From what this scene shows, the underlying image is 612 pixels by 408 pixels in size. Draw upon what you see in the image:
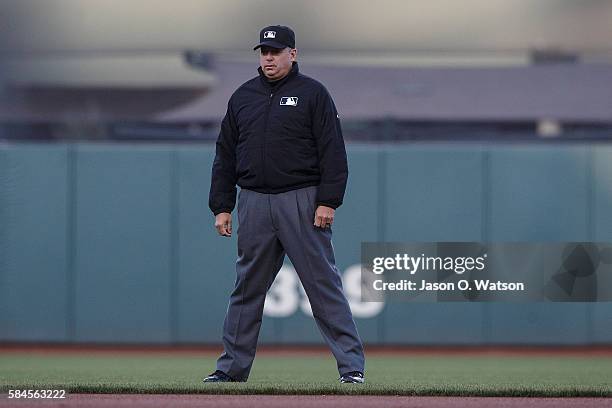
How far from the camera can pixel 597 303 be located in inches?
385

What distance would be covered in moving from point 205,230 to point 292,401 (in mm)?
5041

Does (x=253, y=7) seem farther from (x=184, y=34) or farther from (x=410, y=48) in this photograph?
(x=410, y=48)

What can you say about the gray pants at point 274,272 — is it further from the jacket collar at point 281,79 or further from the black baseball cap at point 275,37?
the black baseball cap at point 275,37

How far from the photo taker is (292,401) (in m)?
4.90

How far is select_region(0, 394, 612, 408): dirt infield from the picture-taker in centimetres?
476

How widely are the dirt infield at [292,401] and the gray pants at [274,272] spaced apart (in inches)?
19.2

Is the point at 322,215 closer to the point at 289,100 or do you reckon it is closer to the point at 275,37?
the point at 289,100

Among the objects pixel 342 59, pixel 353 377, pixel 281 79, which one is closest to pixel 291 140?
pixel 281 79

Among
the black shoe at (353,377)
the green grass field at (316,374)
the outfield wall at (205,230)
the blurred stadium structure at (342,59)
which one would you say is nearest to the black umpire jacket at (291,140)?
the black shoe at (353,377)

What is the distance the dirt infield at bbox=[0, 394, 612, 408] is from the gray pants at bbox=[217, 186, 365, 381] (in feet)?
1.60

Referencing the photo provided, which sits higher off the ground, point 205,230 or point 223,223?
point 223,223

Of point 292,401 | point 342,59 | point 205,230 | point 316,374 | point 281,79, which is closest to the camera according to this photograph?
point 292,401

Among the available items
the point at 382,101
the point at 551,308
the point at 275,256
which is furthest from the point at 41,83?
the point at 275,256

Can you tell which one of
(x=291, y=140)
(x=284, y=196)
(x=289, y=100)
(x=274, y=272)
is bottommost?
(x=274, y=272)
